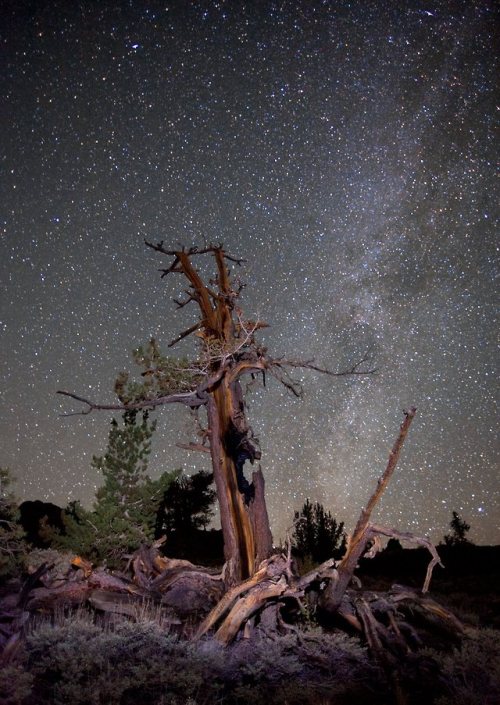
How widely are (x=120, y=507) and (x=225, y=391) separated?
517 cm

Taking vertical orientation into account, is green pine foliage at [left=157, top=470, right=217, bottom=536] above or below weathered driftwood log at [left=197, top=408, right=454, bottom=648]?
above

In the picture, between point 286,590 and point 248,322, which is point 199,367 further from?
point 286,590

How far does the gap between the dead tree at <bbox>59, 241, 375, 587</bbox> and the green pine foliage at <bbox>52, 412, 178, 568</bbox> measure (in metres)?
3.02

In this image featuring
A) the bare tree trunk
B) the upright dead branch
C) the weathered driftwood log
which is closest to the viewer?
the weathered driftwood log

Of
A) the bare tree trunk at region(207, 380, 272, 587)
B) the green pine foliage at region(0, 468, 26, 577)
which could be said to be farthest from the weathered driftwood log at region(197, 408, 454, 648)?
the green pine foliage at region(0, 468, 26, 577)

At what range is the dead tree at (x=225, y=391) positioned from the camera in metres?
9.60

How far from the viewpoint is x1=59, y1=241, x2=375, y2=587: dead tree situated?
960cm

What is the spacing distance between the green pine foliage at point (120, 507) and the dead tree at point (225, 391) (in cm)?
302

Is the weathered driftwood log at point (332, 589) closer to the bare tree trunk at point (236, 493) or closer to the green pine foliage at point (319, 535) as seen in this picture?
the bare tree trunk at point (236, 493)

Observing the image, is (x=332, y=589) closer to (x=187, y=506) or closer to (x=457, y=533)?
(x=187, y=506)

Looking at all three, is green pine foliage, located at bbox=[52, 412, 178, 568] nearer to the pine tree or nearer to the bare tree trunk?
the bare tree trunk

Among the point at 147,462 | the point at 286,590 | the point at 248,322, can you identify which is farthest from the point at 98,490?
the point at 286,590

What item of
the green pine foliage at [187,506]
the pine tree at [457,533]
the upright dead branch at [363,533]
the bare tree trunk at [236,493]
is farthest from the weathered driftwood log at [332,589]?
the pine tree at [457,533]

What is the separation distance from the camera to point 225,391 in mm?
10828
